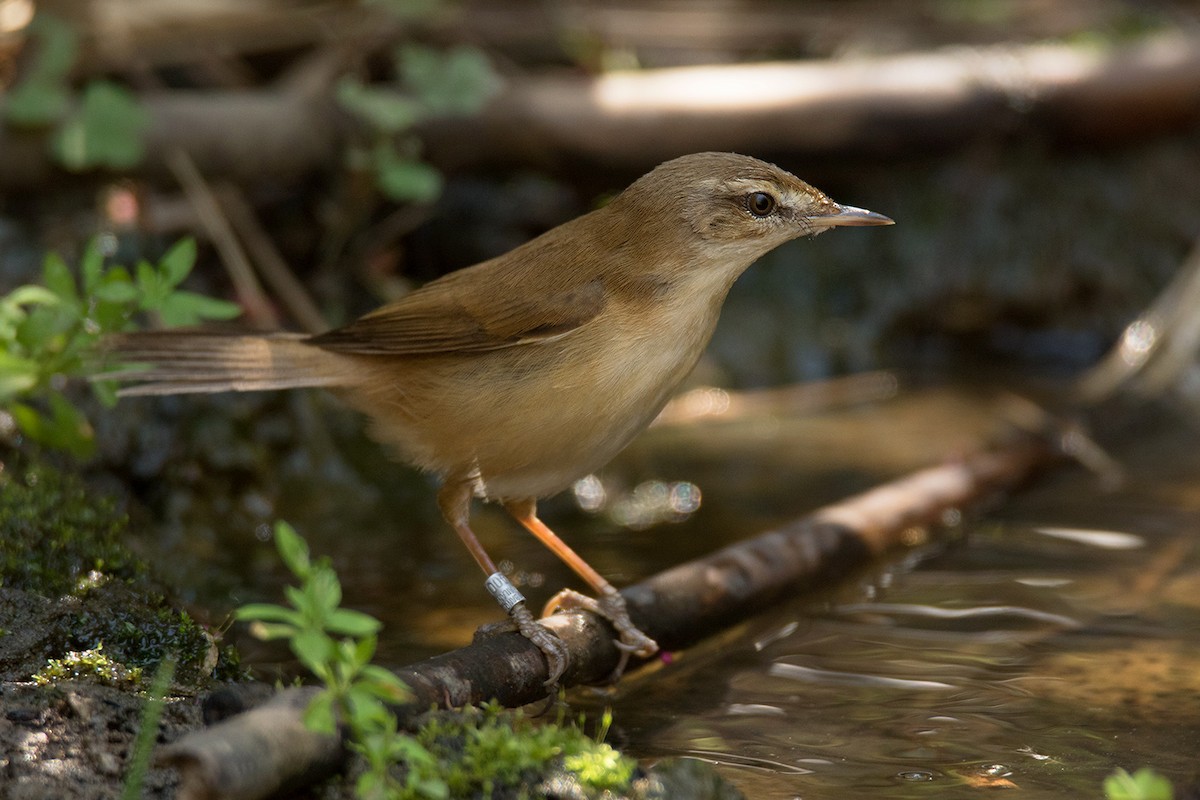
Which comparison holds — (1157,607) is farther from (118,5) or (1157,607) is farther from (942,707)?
(118,5)

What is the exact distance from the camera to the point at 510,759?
2650mm

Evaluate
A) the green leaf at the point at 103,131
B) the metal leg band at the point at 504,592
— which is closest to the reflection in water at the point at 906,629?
the metal leg band at the point at 504,592

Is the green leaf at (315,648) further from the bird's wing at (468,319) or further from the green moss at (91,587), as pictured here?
the bird's wing at (468,319)

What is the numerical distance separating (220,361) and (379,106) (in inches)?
84.7

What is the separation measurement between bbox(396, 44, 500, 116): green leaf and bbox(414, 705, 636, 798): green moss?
395 cm

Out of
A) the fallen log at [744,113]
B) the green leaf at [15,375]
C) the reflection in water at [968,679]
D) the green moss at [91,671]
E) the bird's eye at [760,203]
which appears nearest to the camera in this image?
the green moss at [91,671]

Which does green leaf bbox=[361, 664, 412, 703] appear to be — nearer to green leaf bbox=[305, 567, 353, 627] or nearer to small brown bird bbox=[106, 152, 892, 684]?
green leaf bbox=[305, 567, 353, 627]

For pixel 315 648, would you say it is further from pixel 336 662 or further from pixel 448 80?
pixel 448 80

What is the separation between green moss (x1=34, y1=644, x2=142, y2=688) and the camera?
9.85 feet

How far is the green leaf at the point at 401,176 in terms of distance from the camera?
591 cm

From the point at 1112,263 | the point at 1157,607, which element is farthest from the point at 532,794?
the point at 1112,263

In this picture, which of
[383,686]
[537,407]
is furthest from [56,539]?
[383,686]

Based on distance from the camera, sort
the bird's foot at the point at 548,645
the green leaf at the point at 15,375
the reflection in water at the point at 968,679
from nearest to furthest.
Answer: the reflection in water at the point at 968,679
the bird's foot at the point at 548,645
the green leaf at the point at 15,375

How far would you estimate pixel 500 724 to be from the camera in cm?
284
